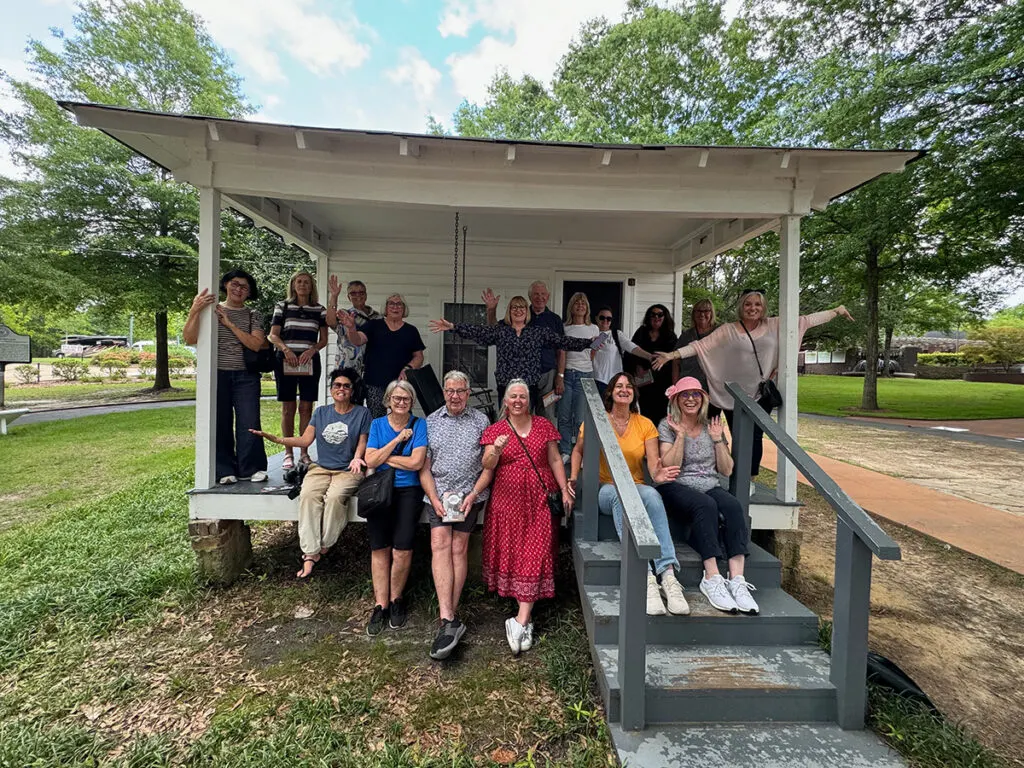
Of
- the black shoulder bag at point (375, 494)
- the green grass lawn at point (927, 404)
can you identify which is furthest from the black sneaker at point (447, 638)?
the green grass lawn at point (927, 404)

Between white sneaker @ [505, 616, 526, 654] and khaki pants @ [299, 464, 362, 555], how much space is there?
3.99ft

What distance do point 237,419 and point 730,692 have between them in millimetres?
3417

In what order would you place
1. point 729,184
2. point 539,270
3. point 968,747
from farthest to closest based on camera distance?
point 539,270 → point 729,184 → point 968,747

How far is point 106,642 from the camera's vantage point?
2906 millimetres

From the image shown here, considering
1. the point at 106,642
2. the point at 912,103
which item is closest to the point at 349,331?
the point at 106,642

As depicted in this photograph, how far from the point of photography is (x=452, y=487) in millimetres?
2920

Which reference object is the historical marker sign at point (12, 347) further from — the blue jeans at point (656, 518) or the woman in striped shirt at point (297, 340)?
the blue jeans at point (656, 518)

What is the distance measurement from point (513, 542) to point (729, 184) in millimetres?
2824

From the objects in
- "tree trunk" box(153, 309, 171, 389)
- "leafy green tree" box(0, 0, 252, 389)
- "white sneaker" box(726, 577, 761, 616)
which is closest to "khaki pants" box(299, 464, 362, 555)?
"white sneaker" box(726, 577, 761, 616)

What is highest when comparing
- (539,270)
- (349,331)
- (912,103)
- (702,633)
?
(912,103)

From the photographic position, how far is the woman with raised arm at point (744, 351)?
11.5ft

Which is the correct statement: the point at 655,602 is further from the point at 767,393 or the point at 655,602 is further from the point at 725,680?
the point at 767,393

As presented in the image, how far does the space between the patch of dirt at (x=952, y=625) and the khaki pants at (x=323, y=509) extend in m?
3.31

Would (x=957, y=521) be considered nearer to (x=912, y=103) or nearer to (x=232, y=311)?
(x=232, y=311)
